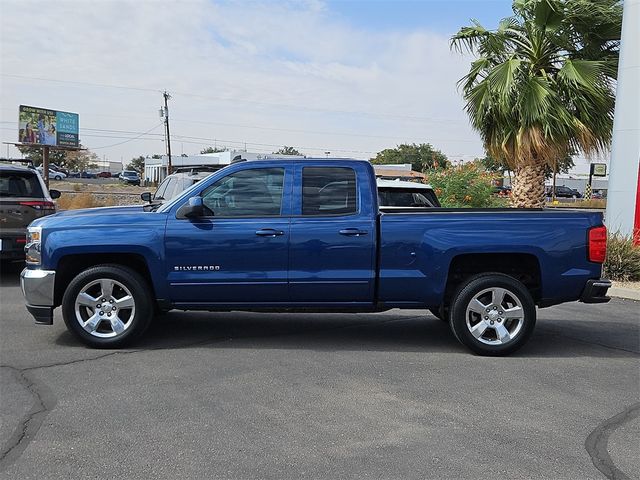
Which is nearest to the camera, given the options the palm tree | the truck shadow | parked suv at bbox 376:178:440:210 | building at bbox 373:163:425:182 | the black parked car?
the truck shadow

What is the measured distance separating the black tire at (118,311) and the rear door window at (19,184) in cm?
489

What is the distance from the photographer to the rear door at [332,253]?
591 centimetres

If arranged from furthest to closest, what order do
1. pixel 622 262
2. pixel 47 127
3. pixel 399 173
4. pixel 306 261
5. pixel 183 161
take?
pixel 183 161 < pixel 399 173 < pixel 47 127 < pixel 622 262 < pixel 306 261

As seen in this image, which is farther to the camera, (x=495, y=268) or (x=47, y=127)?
(x=47, y=127)

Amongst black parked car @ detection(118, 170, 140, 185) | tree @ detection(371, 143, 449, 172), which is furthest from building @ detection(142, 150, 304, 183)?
tree @ detection(371, 143, 449, 172)

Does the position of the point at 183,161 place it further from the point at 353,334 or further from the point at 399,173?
the point at 353,334

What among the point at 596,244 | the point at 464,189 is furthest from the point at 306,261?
the point at 464,189

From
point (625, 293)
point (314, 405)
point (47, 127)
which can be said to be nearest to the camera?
point (314, 405)

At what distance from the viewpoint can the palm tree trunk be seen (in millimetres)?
14585

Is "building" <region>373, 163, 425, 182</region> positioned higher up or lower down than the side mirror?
higher up

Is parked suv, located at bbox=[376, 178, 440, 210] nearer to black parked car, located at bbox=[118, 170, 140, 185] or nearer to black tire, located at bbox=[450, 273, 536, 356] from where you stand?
black tire, located at bbox=[450, 273, 536, 356]

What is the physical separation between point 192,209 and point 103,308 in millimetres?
1363

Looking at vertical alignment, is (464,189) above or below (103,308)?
above

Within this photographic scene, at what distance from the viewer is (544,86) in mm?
13391
